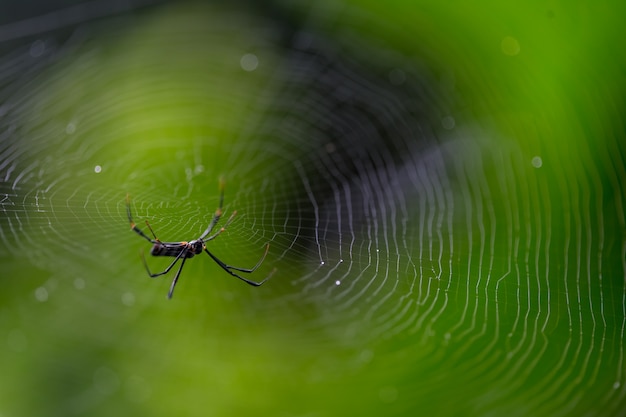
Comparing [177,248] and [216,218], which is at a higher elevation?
[216,218]

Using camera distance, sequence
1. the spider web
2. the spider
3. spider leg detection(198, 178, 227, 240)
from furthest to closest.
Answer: the spider, spider leg detection(198, 178, 227, 240), the spider web

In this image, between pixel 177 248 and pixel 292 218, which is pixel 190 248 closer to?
pixel 177 248

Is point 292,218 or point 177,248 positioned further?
point 177,248

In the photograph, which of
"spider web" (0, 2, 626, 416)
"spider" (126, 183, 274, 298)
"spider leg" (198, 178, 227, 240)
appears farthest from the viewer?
"spider" (126, 183, 274, 298)

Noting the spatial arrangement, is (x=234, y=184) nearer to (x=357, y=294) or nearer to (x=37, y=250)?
(x=357, y=294)

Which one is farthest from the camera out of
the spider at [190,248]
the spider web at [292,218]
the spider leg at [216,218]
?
the spider at [190,248]

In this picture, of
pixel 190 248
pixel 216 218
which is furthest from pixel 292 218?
pixel 190 248

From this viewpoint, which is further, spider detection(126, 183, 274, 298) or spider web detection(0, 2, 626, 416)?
spider detection(126, 183, 274, 298)

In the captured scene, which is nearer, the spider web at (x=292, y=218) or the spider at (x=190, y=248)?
the spider web at (x=292, y=218)

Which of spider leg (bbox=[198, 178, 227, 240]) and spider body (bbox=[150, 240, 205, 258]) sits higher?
spider leg (bbox=[198, 178, 227, 240])
